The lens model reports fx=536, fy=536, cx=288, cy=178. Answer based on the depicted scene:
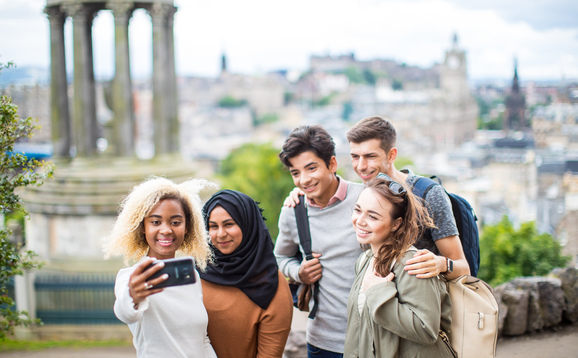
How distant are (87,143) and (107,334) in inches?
161

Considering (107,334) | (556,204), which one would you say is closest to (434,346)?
(107,334)

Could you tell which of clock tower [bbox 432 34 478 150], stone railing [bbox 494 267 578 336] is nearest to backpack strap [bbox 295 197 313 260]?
stone railing [bbox 494 267 578 336]

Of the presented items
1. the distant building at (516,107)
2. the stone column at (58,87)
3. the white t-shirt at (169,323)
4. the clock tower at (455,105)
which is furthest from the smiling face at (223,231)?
the clock tower at (455,105)

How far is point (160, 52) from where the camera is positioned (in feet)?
36.2

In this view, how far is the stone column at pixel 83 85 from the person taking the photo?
1044 cm

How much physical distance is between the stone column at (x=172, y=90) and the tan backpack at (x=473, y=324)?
974 centimetres

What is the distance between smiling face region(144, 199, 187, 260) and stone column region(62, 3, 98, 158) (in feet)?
29.8

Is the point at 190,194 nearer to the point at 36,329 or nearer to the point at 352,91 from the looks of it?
the point at 36,329

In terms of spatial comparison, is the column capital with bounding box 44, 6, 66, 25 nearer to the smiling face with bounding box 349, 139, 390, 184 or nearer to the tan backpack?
the smiling face with bounding box 349, 139, 390, 184

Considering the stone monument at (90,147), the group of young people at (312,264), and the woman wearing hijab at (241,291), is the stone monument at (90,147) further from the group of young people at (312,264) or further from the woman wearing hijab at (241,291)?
the woman wearing hijab at (241,291)

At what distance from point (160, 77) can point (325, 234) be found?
8848 millimetres

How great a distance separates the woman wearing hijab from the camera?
2.64 metres

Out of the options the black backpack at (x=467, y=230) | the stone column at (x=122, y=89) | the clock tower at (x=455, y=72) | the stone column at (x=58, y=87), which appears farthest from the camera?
the clock tower at (x=455, y=72)

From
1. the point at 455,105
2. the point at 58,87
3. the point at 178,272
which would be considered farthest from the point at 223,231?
the point at 455,105
